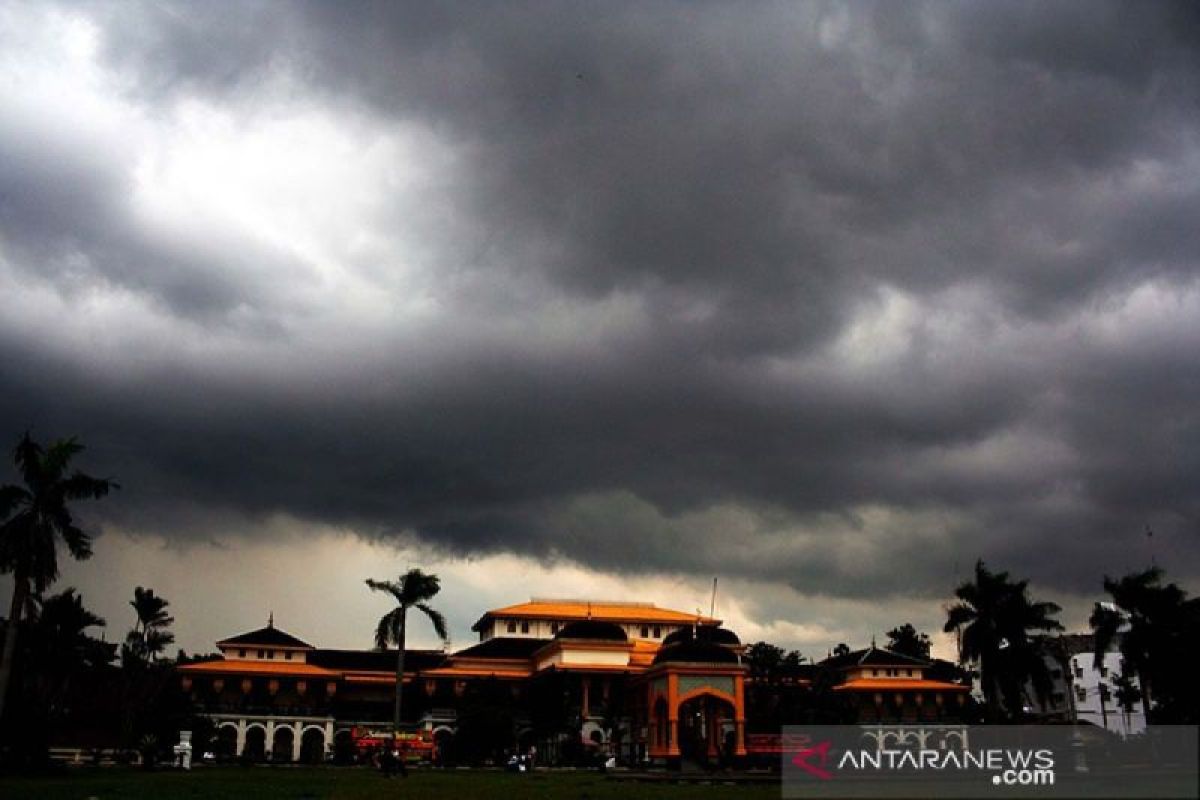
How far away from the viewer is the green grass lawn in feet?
89.3

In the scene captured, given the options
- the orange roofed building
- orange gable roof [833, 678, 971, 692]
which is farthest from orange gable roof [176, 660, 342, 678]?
orange gable roof [833, 678, 971, 692]

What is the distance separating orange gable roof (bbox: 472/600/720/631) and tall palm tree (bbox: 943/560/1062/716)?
27096 millimetres

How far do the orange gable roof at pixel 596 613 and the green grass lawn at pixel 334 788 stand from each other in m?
39.4

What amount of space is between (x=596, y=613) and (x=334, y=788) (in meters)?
48.7

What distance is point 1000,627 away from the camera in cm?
5166

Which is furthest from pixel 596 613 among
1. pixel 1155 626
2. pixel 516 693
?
pixel 1155 626

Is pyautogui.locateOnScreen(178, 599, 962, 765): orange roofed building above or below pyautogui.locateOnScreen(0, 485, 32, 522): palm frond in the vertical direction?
below

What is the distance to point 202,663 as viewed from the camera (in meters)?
66.3

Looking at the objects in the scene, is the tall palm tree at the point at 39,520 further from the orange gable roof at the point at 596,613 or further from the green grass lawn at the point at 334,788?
the orange gable roof at the point at 596,613

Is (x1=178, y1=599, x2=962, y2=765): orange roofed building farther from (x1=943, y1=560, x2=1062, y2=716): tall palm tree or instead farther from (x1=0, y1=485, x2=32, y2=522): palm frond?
(x1=0, y1=485, x2=32, y2=522): palm frond

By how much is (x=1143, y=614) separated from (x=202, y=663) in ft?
171

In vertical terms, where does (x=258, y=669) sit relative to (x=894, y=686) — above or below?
above

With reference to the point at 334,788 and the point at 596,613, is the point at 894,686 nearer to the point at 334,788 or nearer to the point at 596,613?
the point at 596,613

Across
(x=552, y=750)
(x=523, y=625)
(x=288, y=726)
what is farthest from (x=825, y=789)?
(x=523, y=625)
